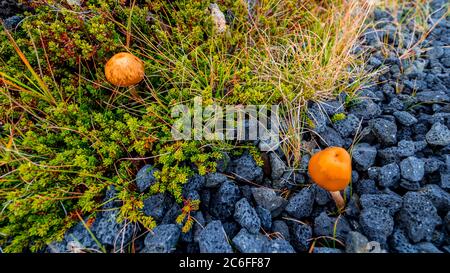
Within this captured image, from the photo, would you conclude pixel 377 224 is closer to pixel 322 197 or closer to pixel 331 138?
pixel 322 197

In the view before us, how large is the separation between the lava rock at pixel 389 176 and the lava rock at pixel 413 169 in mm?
43

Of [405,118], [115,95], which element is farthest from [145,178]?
[405,118]

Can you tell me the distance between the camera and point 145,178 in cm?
204

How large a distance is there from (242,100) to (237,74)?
0.26 m

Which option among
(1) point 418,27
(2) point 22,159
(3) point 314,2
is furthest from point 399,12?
(2) point 22,159

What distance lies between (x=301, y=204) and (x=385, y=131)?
953mm

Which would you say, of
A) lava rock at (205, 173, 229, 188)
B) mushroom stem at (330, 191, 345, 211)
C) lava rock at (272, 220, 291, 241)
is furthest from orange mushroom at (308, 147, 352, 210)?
lava rock at (205, 173, 229, 188)

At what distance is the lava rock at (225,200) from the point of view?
6.44ft

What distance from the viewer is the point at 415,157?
2098mm

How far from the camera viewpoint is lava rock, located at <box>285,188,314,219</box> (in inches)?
78.2

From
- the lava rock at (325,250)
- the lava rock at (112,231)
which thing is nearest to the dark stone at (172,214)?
the lava rock at (112,231)

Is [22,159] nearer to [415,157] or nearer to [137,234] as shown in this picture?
[137,234]

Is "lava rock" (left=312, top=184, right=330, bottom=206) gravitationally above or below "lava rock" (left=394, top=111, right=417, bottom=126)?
below

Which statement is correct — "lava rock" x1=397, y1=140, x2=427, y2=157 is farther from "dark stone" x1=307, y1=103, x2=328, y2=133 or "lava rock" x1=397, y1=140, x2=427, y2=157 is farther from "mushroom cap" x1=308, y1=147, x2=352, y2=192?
"mushroom cap" x1=308, y1=147, x2=352, y2=192
